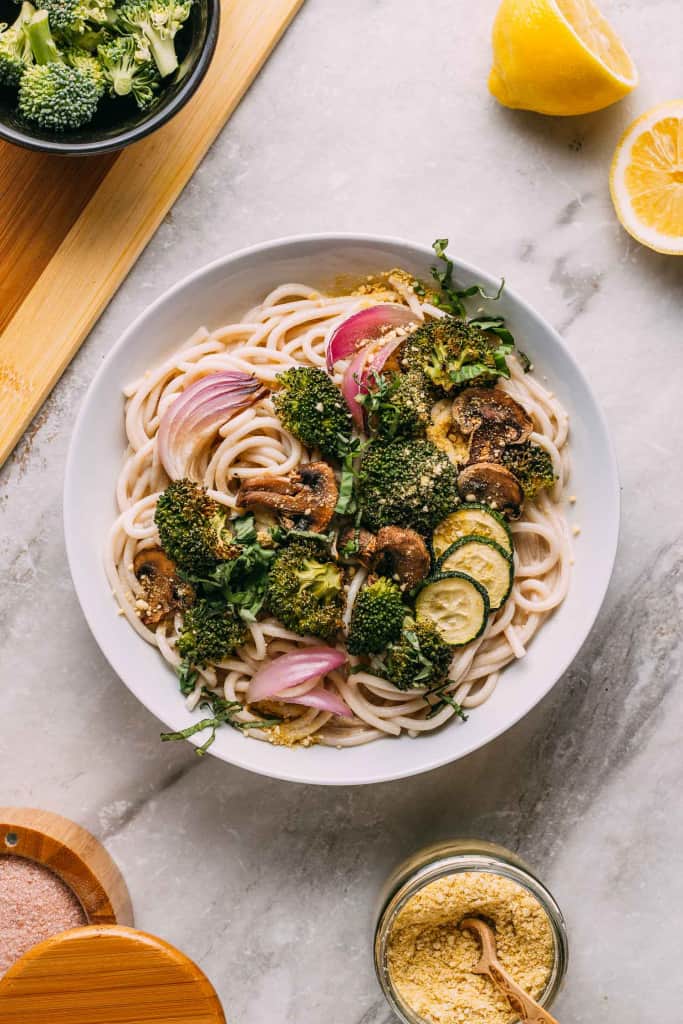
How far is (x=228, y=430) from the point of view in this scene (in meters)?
3.32

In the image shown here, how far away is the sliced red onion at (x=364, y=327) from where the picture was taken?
331 centimetres

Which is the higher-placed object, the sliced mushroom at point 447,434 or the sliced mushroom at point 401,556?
the sliced mushroom at point 447,434

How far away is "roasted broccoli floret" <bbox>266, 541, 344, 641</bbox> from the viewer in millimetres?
3141

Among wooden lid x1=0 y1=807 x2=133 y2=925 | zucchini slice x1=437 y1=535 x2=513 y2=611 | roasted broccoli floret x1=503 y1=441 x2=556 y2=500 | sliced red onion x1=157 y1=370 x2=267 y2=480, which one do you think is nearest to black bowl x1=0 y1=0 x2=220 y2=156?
sliced red onion x1=157 y1=370 x2=267 y2=480

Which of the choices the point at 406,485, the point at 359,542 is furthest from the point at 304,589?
the point at 406,485

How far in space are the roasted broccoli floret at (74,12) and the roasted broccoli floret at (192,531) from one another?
1.65 meters

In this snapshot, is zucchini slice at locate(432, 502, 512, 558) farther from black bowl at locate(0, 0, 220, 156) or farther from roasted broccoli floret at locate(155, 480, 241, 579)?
black bowl at locate(0, 0, 220, 156)

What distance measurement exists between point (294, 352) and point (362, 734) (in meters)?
1.48

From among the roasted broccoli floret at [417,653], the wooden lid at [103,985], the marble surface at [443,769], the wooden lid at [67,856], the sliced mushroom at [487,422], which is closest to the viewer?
the wooden lid at [103,985]

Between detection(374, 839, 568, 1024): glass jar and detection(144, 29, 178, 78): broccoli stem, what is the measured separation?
121 inches

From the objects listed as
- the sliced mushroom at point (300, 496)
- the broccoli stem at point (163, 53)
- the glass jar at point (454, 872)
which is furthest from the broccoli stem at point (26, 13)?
the glass jar at point (454, 872)

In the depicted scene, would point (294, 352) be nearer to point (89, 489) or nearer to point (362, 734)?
point (89, 489)

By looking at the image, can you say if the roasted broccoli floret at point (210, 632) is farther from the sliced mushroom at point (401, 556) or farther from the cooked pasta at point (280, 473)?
the sliced mushroom at point (401, 556)

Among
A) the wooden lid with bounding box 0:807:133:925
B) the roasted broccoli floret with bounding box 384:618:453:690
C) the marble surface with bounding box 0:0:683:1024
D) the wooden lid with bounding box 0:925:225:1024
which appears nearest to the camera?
the wooden lid with bounding box 0:925:225:1024
